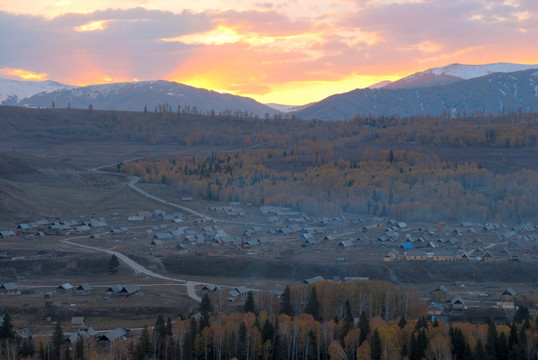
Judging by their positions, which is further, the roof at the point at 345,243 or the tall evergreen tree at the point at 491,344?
the roof at the point at 345,243

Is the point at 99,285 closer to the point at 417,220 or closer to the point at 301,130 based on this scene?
the point at 417,220

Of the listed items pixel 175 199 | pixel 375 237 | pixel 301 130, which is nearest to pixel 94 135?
pixel 301 130

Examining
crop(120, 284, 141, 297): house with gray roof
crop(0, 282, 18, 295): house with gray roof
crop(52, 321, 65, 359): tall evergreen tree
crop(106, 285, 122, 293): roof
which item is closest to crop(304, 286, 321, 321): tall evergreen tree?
crop(120, 284, 141, 297): house with gray roof

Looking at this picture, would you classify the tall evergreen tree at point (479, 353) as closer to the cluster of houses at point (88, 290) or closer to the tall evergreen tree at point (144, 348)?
the tall evergreen tree at point (144, 348)

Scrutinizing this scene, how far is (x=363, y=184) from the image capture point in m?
113

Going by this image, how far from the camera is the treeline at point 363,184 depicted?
98.9m

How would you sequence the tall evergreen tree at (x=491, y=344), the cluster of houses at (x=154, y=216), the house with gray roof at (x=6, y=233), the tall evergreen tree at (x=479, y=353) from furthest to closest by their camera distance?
1. the cluster of houses at (x=154, y=216)
2. the house with gray roof at (x=6, y=233)
3. the tall evergreen tree at (x=491, y=344)
4. the tall evergreen tree at (x=479, y=353)

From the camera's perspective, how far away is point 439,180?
113125 millimetres

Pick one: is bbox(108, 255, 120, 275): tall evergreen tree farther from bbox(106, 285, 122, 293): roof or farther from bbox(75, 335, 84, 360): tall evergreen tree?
bbox(75, 335, 84, 360): tall evergreen tree

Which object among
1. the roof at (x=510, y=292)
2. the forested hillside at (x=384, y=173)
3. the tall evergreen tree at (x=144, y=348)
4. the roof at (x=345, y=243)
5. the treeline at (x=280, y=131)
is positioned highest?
the treeline at (x=280, y=131)

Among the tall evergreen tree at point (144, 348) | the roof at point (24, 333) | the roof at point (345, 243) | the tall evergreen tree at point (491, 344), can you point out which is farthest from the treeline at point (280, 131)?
the tall evergreen tree at point (144, 348)

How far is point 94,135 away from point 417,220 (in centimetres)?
10630

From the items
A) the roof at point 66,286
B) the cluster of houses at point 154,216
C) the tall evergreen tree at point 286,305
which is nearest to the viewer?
the tall evergreen tree at point 286,305

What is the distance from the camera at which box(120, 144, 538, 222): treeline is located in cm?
9891
